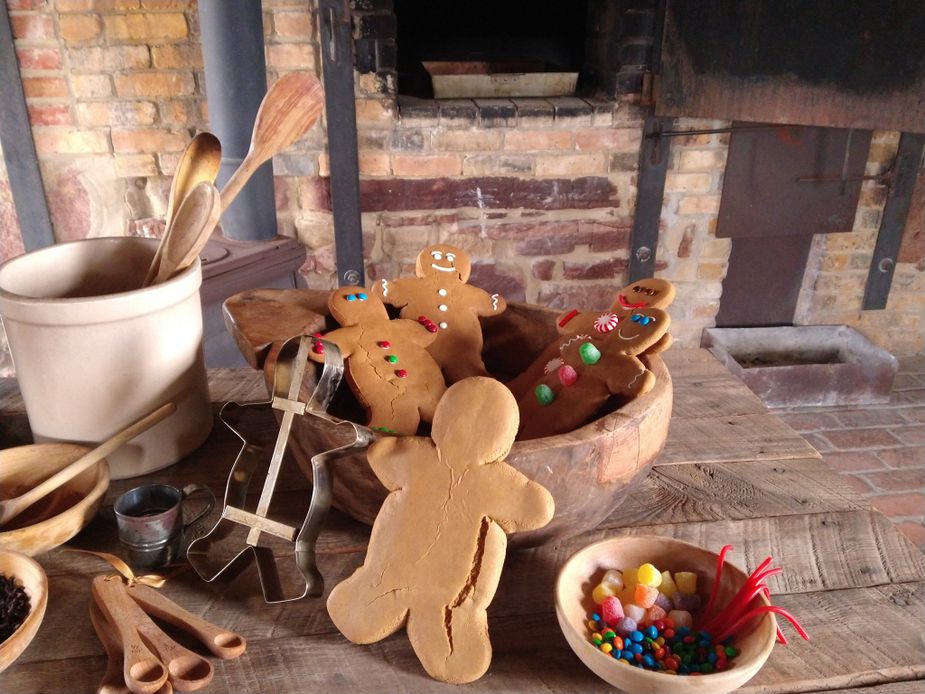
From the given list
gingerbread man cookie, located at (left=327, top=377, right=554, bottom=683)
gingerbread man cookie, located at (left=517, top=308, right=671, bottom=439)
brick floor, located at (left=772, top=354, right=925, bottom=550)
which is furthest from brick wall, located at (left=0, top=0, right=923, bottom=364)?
gingerbread man cookie, located at (left=327, top=377, right=554, bottom=683)

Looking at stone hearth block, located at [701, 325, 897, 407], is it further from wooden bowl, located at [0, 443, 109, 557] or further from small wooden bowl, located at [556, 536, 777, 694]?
wooden bowl, located at [0, 443, 109, 557]

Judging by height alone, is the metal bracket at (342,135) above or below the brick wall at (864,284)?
above

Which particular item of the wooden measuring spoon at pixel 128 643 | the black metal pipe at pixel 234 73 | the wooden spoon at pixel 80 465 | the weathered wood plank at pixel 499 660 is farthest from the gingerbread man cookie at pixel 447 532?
the black metal pipe at pixel 234 73

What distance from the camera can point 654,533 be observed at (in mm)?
666

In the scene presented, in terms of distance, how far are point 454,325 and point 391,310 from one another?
9cm

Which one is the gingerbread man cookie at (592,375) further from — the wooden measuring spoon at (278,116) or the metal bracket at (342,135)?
the metal bracket at (342,135)

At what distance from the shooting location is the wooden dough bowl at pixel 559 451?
55 centimetres

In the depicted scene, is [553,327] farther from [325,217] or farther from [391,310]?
[325,217]

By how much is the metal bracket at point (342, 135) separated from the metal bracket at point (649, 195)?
644 mm

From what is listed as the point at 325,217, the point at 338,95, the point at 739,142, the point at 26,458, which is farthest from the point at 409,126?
the point at 26,458

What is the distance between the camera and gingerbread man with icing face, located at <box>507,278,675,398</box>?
673mm

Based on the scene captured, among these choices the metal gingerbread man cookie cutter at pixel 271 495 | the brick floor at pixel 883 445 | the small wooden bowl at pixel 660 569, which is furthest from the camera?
the brick floor at pixel 883 445

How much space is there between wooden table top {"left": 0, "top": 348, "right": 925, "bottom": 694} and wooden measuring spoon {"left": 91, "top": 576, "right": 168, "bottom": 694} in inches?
1.1

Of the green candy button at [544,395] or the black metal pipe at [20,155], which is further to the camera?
the black metal pipe at [20,155]
